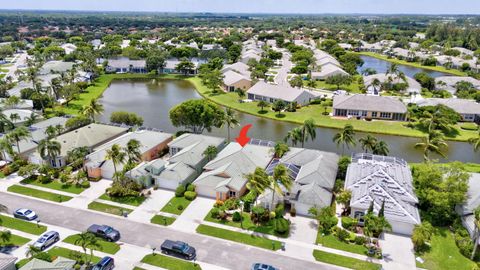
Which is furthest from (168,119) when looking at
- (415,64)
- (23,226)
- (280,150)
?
(415,64)

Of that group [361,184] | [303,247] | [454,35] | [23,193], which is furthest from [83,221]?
[454,35]

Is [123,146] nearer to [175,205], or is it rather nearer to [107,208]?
[107,208]

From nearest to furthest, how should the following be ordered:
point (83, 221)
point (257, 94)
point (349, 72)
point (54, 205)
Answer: point (83, 221) → point (54, 205) → point (257, 94) → point (349, 72)

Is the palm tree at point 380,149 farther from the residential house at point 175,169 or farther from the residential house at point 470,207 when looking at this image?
the residential house at point 175,169

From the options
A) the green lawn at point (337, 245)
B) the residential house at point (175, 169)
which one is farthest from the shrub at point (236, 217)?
the residential house at point (175, 169)

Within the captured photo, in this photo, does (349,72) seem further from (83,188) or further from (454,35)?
(454,35)

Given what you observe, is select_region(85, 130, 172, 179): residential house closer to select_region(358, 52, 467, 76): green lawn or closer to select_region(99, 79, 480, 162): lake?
select_region(99, 79, 480, 162): lake
